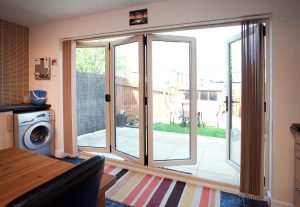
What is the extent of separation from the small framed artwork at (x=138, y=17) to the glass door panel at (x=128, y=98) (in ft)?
0.77

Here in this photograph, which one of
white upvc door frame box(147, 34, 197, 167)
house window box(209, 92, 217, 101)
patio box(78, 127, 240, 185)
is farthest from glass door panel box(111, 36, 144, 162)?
house window box(209, 92, 217, 101)

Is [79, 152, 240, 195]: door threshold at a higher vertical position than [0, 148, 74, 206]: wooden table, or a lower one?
lower

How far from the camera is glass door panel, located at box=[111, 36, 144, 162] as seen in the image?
8.93 ft

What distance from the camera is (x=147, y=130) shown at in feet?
8.86

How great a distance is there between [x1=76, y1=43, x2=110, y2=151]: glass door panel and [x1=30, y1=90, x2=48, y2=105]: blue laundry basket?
1.91 feet

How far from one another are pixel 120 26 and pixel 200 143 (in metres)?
3.18

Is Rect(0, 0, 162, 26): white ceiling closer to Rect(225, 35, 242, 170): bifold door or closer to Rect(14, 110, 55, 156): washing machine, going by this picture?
Rect(225, 35, 242, 170): bifold door

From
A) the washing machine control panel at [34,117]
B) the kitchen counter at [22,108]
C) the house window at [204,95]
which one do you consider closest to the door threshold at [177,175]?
the washing machine control panel at [34,117]

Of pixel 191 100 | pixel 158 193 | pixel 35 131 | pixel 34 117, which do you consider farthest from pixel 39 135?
pixel 191 100

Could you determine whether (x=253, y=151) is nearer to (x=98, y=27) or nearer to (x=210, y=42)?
(x=98, y=27)

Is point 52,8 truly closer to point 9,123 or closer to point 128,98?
point 128,98

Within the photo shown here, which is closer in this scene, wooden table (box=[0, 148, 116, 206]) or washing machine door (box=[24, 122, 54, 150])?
wooden table (box=[0, 148, 116, 206])

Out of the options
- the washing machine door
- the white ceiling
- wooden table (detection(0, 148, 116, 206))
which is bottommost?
the washing machine door

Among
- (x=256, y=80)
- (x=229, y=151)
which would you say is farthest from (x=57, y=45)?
(x=229, y=151)
